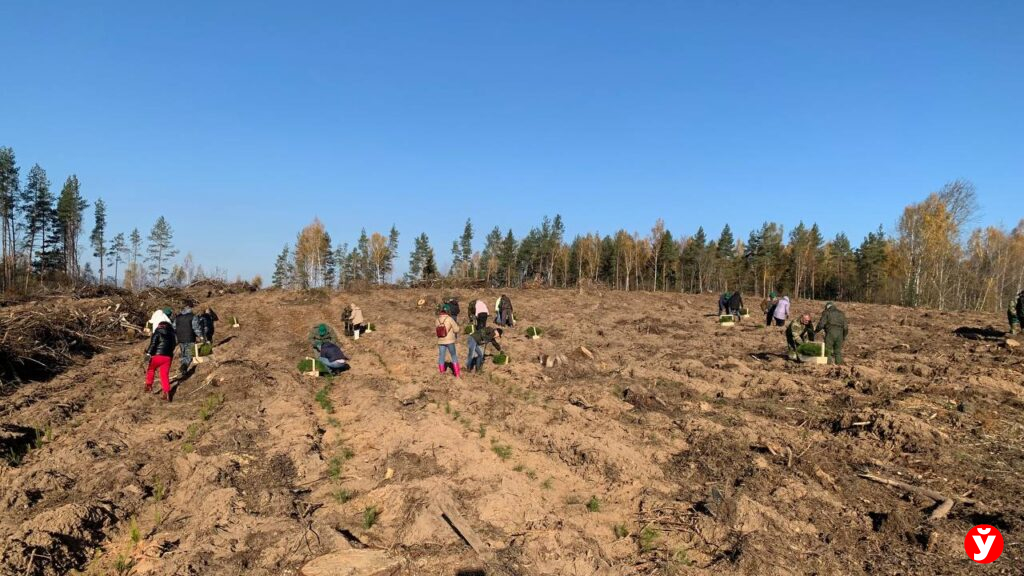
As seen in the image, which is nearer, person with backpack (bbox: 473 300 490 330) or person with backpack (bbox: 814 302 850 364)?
person with backpack (bbox: 814 302 850 364)

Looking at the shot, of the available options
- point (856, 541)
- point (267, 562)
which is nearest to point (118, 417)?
point (267, 562)

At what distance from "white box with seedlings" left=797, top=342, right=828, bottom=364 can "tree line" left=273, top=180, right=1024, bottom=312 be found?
138ft

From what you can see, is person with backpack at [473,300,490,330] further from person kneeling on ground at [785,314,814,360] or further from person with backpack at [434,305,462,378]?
person kneeling on ground at [785,314,814,360]

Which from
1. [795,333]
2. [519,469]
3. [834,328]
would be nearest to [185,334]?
[519,469]

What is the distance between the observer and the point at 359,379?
12.3 metres

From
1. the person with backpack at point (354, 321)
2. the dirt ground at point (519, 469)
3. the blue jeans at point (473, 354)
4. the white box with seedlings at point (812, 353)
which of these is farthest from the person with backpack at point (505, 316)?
the white box with seedlings at point (812, 353)

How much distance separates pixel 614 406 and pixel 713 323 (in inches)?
539

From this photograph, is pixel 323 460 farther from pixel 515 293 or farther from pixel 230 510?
pixel 515 293

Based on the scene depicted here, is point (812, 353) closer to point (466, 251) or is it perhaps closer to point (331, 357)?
point (331, 357)

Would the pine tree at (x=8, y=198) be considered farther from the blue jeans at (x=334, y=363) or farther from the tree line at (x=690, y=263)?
the blue jeans at (x=334, y=363)

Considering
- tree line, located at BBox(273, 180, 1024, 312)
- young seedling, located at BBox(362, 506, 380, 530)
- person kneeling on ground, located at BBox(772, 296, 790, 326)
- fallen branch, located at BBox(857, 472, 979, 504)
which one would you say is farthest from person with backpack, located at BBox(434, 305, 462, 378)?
tree line, located at BBox(273, 180, 1024, 312)

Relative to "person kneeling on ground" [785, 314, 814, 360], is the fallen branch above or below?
below

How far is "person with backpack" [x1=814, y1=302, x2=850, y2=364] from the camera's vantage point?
12.9 meters

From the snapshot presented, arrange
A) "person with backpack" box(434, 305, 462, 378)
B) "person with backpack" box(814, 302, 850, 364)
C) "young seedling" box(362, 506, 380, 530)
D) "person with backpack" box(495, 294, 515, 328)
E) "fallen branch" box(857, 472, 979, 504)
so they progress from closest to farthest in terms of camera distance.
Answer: "young seedling" box(362, 506, 380, 530)
"fallen branch" box(857, 472, 979, 504)
"person with backpack" box(434, 305, 462, 378)
"person with backpack" box(814, 302, 850, 364)
"person with backpack" box(495, 294, 515, 328)
